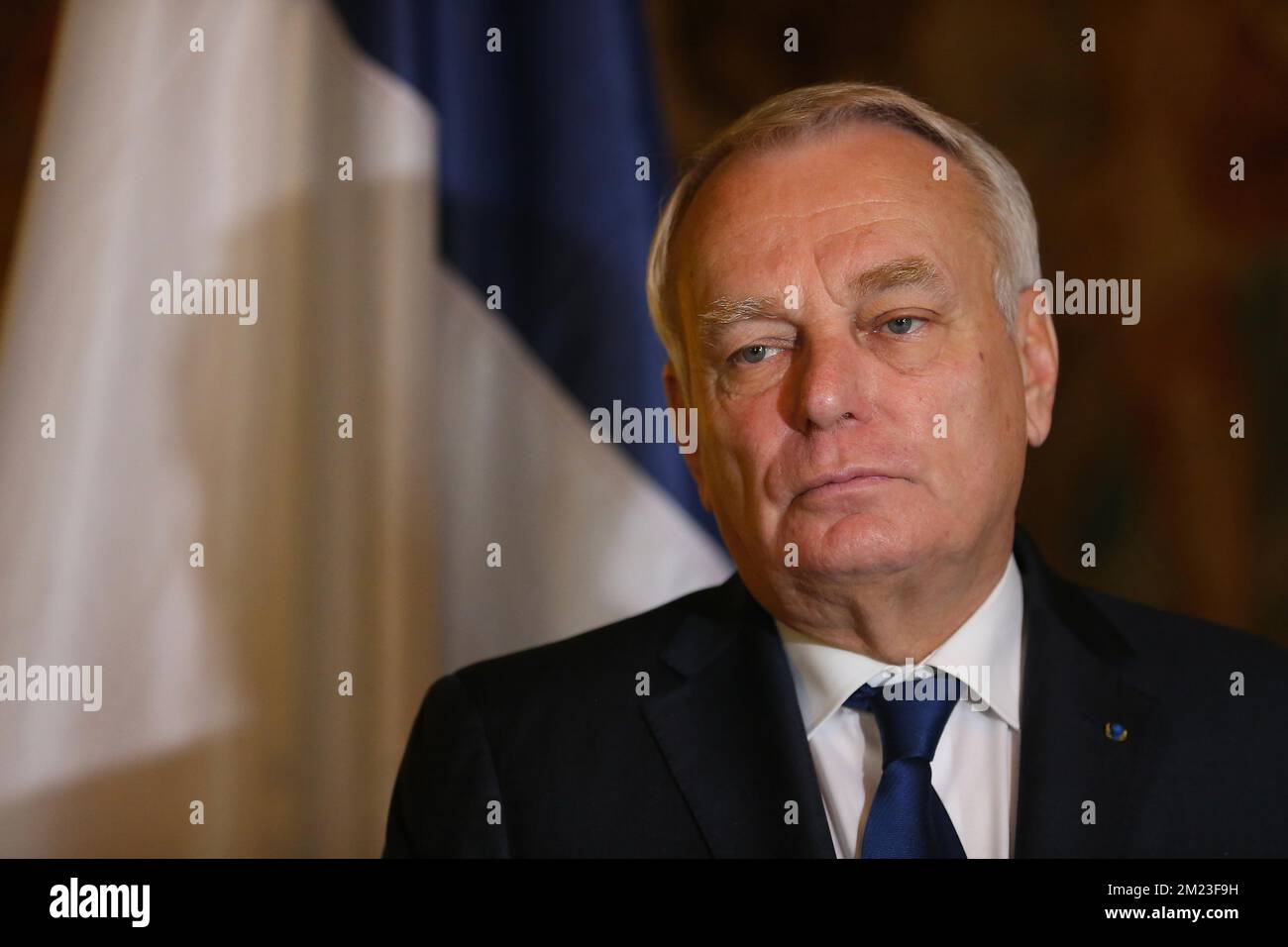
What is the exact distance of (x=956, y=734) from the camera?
4.71ft

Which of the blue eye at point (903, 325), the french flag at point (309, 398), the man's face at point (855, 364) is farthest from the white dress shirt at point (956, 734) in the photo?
the french flag at point (309, 398)

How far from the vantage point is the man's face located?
1.36 m

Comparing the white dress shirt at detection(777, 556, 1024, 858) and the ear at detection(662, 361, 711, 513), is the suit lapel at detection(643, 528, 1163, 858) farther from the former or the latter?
the ear at detection(662, 361, 711, 513)

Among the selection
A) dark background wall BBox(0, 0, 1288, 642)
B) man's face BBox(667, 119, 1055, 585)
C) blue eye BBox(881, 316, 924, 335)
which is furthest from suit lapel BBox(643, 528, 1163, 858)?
dark background wall BBox(0, 0, 1288, 642)

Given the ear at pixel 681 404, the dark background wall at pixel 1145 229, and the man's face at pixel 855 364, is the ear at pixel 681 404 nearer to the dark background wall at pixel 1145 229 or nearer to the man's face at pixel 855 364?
the man's face at pixel 855 364

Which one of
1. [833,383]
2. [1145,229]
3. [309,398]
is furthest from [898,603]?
[309,398]

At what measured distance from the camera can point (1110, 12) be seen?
1941 mm

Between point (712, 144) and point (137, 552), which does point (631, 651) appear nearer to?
point (712, 144)

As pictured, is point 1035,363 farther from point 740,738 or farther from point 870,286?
point 740,738

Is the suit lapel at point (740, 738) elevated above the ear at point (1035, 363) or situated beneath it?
situated beneath

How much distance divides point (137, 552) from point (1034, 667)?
53.3 inches

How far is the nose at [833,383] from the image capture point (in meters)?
1.35

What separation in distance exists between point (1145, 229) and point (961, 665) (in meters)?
0.90
